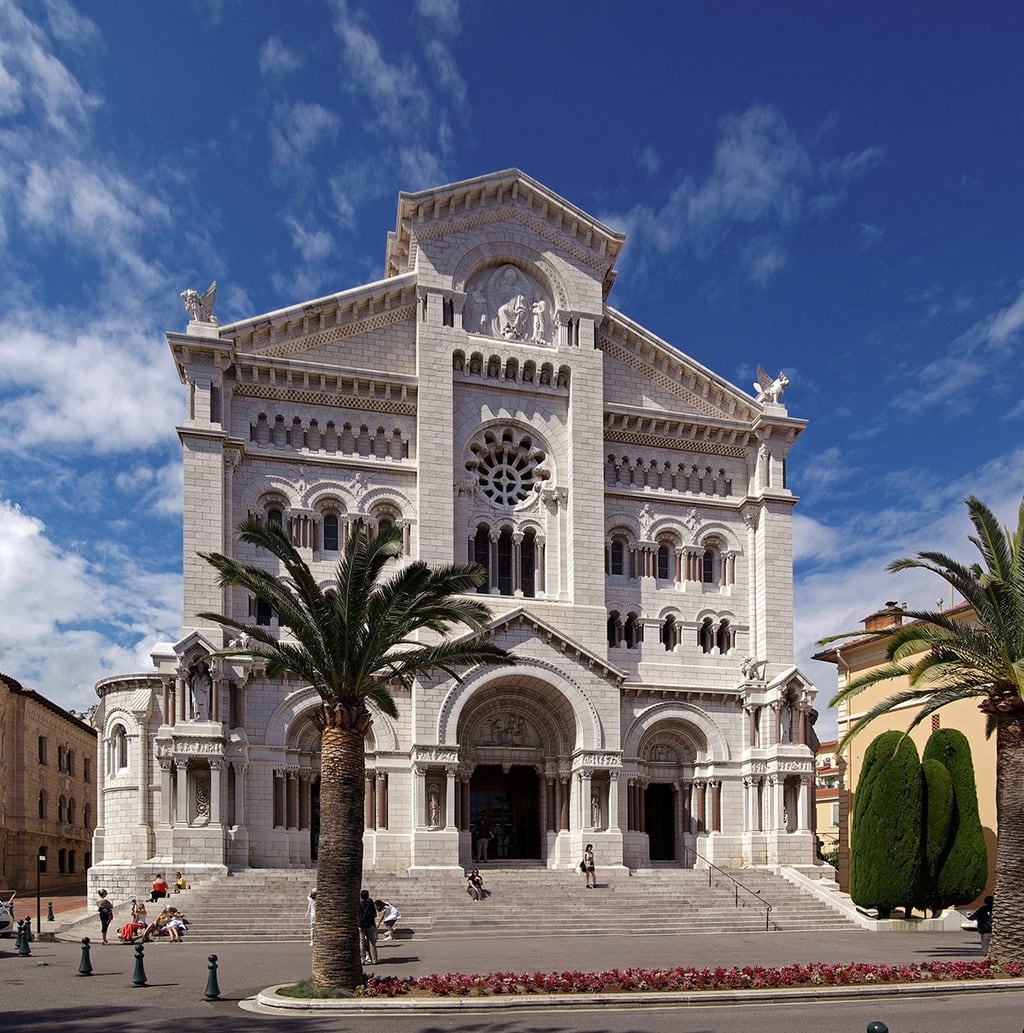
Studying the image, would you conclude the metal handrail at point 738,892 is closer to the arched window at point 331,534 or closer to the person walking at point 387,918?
the person walking at point 387,918

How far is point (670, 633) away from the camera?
4372 centimetres

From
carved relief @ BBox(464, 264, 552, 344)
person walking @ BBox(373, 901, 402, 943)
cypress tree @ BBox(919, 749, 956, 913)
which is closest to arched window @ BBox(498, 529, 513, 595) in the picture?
carved relief @ BBox(464, 264, 552, 344)

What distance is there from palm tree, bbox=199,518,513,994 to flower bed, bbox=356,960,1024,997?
1258 millimetres

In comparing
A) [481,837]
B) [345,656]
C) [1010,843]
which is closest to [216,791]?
[481,837]

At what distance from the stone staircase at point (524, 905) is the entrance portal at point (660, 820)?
4.62 metres

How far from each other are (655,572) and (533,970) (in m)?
22.1

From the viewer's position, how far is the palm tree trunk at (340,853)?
2027 cm

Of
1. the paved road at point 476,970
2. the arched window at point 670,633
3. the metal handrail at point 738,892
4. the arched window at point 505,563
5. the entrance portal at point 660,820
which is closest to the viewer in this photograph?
the paved road at point 476,970

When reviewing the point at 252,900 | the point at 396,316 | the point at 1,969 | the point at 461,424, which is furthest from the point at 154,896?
the point at 396,316

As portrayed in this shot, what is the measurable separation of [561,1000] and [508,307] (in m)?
29.3

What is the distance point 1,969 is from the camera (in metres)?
25.5

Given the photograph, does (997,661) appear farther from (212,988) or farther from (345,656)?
(212,988)

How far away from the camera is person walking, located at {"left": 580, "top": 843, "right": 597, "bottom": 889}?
36.5 m

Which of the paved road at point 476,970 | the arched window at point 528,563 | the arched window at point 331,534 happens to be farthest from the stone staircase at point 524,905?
the arched window at point 331,534
